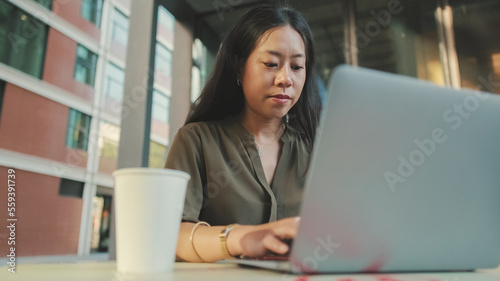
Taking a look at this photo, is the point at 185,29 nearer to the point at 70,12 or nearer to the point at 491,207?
the point at 70,12

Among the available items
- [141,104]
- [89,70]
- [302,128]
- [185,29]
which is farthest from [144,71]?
[89,70]

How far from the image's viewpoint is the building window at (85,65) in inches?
202

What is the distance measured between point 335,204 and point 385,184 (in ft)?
0.20

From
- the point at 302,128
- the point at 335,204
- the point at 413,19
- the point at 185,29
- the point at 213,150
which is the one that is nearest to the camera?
the point at 335,204

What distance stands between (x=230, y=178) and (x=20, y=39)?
3.36 m

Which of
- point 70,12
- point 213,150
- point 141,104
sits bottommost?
point 213,150

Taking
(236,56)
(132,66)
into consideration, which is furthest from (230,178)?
(132,66)

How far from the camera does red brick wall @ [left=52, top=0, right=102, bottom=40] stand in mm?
4641

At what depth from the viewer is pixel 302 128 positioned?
1.14 meters

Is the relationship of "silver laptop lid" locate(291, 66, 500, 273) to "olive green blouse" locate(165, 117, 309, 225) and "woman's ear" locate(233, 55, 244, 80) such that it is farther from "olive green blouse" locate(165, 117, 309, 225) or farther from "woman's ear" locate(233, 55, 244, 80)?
"woman's ear" locate(233, 55, 244, 80)

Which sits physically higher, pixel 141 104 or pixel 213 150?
pixel 141 104

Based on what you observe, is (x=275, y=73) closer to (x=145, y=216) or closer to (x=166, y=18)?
(x=145, y=216)

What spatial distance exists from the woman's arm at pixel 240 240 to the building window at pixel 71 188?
4.73 metres

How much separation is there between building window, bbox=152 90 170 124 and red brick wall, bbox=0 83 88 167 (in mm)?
1435
